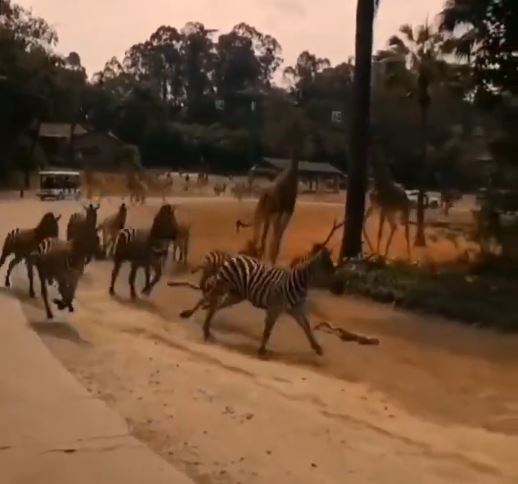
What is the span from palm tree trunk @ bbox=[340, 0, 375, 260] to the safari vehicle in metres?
32.5

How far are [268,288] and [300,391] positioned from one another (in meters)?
3.07

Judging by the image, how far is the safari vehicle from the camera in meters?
53.7

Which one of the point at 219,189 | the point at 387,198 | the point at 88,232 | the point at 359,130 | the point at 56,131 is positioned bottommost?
the point at 219,189

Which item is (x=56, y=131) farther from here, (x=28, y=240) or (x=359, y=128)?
(x=28, y=240)

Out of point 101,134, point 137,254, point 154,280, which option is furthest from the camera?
point 101,134

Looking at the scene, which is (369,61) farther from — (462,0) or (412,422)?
(412,422)

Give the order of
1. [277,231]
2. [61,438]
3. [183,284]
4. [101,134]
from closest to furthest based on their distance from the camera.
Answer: [61,438], [183,284], [277,231], [101,134]

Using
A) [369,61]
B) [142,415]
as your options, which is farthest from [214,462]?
[369,61]

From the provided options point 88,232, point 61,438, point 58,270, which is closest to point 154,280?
point 88,232

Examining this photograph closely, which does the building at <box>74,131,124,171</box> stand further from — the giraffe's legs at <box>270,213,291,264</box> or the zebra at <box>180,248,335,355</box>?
the zebra at <box>180,248,335,355</box>

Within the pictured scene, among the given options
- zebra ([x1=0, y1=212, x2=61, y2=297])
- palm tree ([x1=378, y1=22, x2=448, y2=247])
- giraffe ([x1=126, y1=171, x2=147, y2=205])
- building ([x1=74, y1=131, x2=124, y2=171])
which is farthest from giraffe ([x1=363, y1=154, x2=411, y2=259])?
building ([x1=74, y1=131, x2=124, y2=171])

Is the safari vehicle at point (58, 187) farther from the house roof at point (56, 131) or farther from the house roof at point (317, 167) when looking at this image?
the house roof at point (56, 131)

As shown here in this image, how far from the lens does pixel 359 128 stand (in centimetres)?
2302

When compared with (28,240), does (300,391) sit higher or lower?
lower
